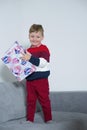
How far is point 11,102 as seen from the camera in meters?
2.21

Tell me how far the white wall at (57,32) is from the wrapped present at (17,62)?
20.5 inches

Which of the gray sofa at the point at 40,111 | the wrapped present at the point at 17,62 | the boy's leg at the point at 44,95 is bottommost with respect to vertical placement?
the gray sofa at the point at 40,111

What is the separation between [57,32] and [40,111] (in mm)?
706

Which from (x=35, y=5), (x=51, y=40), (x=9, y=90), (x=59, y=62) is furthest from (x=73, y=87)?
(x=35, y=5)

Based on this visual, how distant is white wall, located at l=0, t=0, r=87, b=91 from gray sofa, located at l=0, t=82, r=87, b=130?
147 mm

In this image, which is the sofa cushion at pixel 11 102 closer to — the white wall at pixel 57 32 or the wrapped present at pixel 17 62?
the wrapped present at pixel 17 62

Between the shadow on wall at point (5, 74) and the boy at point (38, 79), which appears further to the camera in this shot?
the shadow on wall at point (5, 74)

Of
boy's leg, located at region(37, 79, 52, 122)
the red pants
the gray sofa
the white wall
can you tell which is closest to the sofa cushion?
the gray sofa

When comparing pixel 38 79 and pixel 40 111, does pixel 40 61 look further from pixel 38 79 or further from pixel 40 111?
pixel 40 111

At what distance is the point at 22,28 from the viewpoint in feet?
8.93

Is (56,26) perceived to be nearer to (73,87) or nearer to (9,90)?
(73,87)

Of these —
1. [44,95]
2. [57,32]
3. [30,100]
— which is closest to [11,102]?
[30,100]

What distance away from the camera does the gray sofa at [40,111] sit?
78.1 inches

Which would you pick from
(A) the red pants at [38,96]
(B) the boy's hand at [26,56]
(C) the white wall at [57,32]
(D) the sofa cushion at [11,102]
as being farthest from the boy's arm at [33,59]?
(C) the white wall at [57,32]
